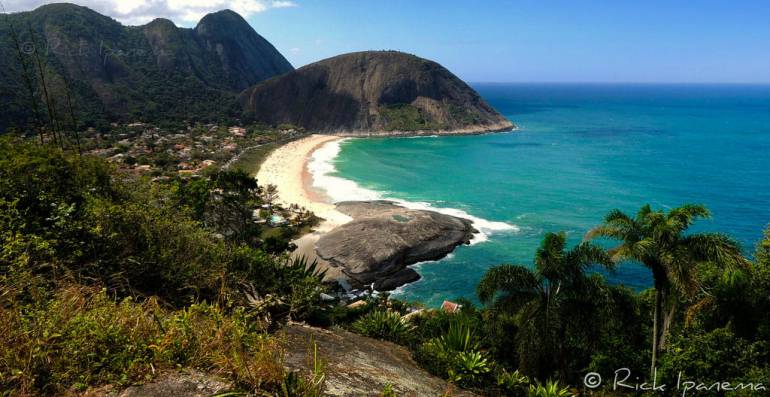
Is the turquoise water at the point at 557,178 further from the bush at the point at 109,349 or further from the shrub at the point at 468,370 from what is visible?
the bush at the point at 109,349

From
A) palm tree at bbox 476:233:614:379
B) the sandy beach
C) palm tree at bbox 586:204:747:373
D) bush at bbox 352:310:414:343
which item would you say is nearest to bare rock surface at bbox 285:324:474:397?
bush at bbox 352:310:414:343

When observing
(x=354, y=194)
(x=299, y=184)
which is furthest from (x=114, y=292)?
(x=299, y=184)

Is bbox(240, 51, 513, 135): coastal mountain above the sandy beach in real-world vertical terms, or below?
above

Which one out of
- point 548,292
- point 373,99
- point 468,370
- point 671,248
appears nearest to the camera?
point 468,370

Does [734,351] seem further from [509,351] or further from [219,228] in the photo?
[219,228]

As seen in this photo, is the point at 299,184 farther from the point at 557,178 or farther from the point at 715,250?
the point at 715,250

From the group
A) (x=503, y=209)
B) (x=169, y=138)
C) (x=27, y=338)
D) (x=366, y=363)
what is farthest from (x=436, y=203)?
(x=169, y=138)

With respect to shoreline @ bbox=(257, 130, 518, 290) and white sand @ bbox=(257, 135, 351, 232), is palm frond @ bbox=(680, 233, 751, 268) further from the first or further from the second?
white sand @ bbox=(257, 135, 351, 232)
